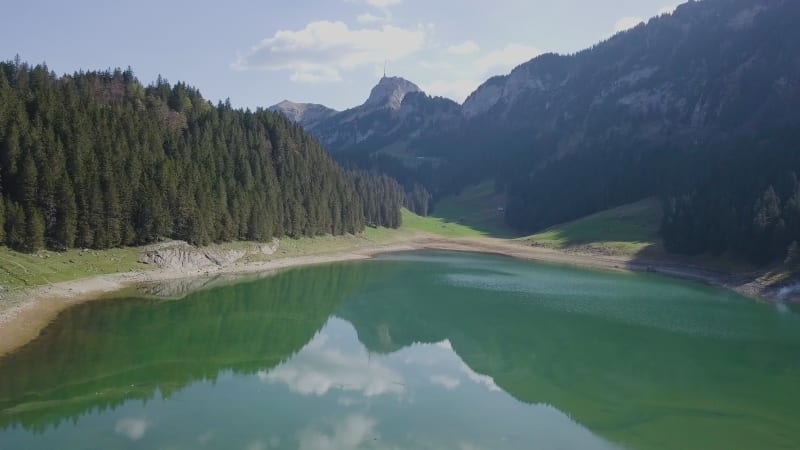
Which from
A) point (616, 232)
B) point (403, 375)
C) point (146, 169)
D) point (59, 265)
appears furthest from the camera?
point (616, 232)

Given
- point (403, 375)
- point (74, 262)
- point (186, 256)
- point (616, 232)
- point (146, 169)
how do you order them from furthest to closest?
point (616, 232)
point (146, 169)
point (186, 256)
point (74, 262)
point (403, 375)

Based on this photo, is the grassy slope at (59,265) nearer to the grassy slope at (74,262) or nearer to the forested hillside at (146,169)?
the grassy slope at (74,262)

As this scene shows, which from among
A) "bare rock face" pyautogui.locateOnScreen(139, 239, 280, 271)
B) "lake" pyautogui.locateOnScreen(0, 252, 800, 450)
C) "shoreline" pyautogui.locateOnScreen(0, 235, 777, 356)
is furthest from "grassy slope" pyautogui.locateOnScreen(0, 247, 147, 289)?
"lake" pyautogui.locateOnScreen(0, 252, 800, 450)

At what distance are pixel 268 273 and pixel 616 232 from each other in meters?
78.0

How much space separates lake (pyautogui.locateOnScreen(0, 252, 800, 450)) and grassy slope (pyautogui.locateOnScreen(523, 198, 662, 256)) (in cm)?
4644

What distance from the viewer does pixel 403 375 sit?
37625mm

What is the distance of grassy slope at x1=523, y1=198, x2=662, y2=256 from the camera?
111625 mm

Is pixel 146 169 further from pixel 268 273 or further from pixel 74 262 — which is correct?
pixel 268 273

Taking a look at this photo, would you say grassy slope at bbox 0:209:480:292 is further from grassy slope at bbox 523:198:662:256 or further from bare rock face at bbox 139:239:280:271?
grassy slope at bbox 523:198:662:256

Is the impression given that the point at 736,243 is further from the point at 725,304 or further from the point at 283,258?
the point at 283,258

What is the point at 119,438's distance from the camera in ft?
79.0

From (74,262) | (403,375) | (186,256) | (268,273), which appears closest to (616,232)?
(268,273)

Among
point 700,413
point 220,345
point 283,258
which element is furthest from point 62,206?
point 700,413

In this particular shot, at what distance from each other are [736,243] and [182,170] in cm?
8472
